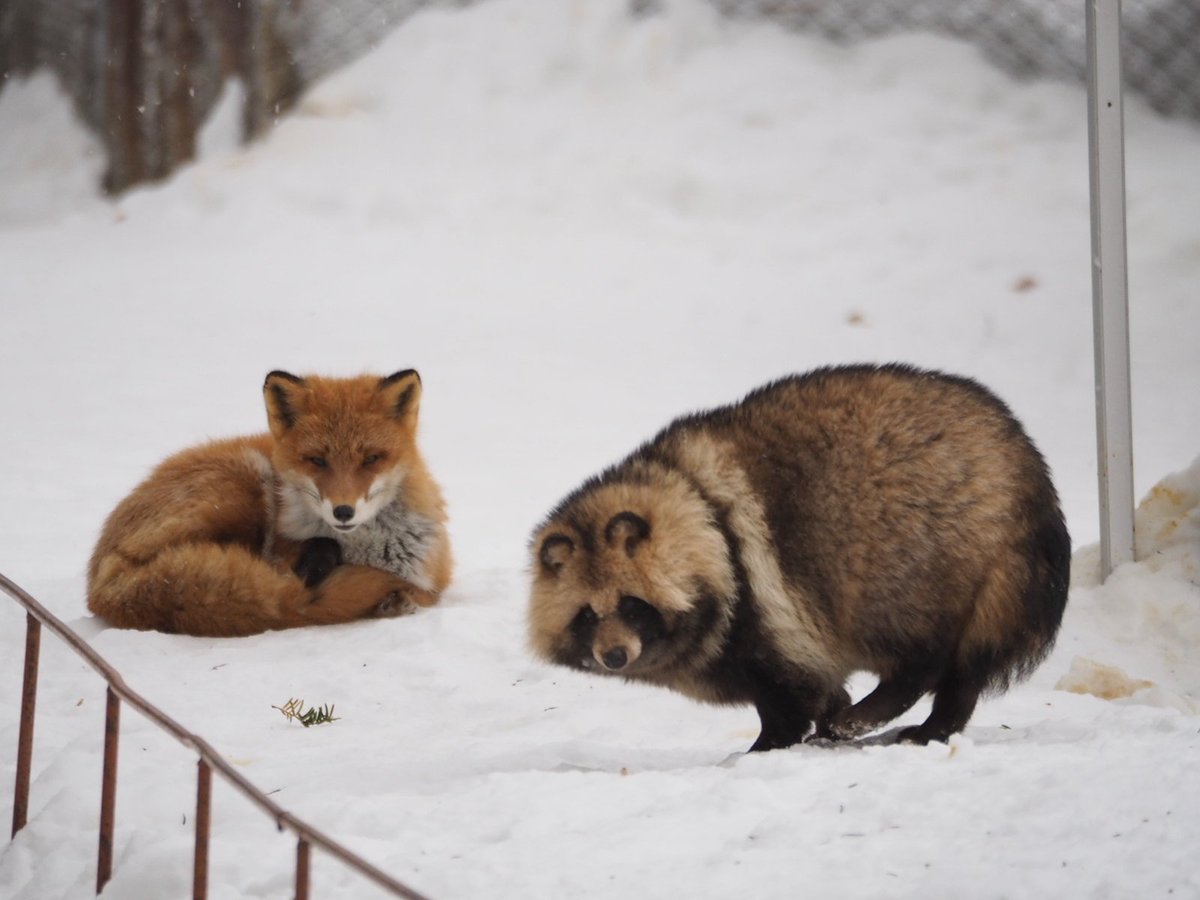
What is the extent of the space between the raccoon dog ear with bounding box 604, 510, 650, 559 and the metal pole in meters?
3.13

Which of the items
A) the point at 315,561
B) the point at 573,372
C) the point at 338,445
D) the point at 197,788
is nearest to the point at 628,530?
the point at 197,788

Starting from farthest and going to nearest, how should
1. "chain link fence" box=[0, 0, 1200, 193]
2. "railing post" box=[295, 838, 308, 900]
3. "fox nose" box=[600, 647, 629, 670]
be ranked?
"chain link fence" box=[0, 0, 1200, 193]
"fox nose" box=[600, 647, 629, 670]
"railing post" box=[295, 838, 308, 900]

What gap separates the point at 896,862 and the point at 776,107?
11.6 m

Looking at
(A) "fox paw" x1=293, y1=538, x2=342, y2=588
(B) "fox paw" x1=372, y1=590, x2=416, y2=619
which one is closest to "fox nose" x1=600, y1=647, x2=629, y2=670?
(B) "fox paw" x1=372, y1=590, x2=416, y2=619

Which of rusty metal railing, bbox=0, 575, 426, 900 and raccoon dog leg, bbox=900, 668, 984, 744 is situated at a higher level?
rusty metal railing, bbox=0, 575, 426, 900

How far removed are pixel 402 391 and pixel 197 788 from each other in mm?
4053

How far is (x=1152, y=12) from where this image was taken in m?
12.4

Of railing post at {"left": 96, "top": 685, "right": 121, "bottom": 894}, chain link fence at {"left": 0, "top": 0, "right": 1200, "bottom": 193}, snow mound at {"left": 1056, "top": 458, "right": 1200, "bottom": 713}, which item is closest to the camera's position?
railing post at {"left": 96, "top": 685, "right": 121, "bottom": 894}

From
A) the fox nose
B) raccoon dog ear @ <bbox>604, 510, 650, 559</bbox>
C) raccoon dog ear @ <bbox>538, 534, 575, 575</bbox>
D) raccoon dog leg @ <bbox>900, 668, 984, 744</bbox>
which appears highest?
raccoon dog ear @ <bbox>604, 510, 650, 559</bbox>

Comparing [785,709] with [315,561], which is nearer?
[785,709]

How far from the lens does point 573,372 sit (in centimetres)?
1180

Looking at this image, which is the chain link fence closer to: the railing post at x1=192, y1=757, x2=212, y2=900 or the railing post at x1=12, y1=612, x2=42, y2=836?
the railing post at x1=12, y1=612, x2=42, y2=836

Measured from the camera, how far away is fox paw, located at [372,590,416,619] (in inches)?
268

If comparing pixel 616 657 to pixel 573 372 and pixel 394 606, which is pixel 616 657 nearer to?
pixel 394 606
